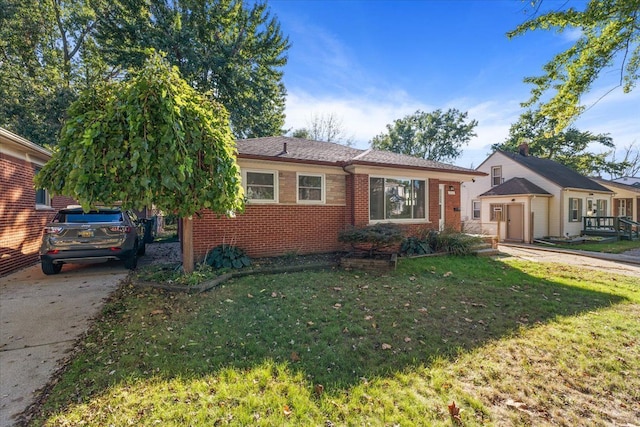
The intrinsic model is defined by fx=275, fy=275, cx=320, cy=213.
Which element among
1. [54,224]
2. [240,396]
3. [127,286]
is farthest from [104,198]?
[240,396]

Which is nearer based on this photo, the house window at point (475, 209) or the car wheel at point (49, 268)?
the car wheel at point (49, 268)

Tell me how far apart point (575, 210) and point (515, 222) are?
451 cm

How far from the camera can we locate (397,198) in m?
10.0

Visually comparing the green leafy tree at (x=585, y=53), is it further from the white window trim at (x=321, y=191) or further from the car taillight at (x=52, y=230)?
the car taillight at (x=52, y=230)

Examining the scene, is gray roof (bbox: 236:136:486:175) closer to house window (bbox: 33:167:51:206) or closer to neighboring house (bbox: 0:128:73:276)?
neighboring house (bbox: 0:128:73:276)

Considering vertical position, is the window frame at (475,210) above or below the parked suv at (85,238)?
above

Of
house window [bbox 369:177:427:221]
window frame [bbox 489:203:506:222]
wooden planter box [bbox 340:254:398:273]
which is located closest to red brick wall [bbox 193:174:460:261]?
house window [bbox 369:177:427:221]

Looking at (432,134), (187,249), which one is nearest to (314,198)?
(187,249)

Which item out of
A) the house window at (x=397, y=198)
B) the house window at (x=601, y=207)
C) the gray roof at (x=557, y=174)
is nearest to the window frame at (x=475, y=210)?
the gray roof at (x=557, y=174)

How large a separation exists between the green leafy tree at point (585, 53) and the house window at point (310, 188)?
6942mm

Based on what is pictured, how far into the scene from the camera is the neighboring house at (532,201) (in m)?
16.1

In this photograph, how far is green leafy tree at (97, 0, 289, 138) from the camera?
43.8ft

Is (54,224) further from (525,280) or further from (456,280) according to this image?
(525,280)

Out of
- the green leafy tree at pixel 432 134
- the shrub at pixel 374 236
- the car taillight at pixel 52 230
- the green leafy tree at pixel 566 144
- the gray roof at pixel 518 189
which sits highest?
the green leafy tree at pixel 432 134
